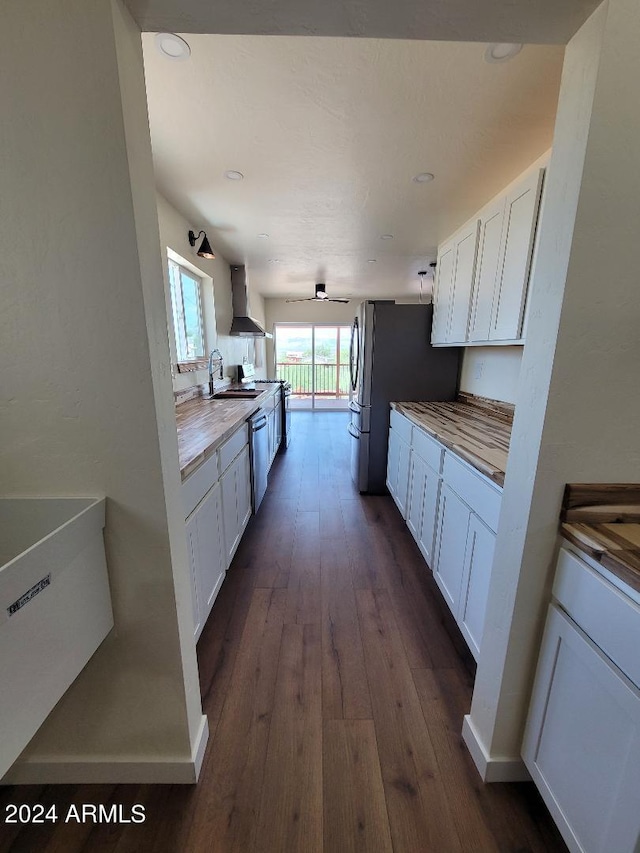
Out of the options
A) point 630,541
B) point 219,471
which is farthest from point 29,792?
point 630,541

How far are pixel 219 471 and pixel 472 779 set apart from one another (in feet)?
5.25

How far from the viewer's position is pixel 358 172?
2.03m

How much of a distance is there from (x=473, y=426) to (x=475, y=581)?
1037mm

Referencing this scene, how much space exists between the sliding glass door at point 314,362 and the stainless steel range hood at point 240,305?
293 centimetres

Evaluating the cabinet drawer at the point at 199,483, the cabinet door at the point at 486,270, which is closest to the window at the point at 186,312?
the cabinet drawer at the point at 199,483

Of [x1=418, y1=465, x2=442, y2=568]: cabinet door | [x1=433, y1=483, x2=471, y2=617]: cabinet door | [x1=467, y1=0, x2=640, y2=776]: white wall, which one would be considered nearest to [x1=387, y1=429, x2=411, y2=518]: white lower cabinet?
[x1=418, y1=465, x2=442, y2=568]: cabinet door

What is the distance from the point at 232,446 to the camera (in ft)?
6.96

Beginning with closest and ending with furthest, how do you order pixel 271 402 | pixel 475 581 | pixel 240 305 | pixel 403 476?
pixel 475 581 → pixel 403 476 → pixel 271 402 → pixel 240 305

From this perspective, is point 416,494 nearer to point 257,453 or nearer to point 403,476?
point 403,476

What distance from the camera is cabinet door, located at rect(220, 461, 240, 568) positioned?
194 centimetres

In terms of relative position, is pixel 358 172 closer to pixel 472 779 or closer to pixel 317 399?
pixel 472 779

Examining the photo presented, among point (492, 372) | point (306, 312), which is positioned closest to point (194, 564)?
point (492, 372)

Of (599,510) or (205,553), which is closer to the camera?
(599,510)

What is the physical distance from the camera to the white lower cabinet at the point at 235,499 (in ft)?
6.48
